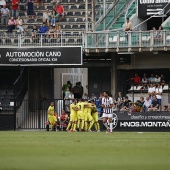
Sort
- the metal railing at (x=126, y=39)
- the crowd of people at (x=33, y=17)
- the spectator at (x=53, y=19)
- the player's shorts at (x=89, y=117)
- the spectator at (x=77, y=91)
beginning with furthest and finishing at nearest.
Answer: the spectator at (x=53, y=19), the spectator at (x=77, y=91), the crowd of people at (x=33, y=17), the metal railing at (x=126, y=39), the player's shorts at (x=89, y=117)

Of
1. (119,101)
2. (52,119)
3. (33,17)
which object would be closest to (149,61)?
(119,101)

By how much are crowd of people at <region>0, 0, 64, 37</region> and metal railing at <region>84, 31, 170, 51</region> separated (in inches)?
71.5

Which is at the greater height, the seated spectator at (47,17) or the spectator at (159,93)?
the seated spectator at (47,17)

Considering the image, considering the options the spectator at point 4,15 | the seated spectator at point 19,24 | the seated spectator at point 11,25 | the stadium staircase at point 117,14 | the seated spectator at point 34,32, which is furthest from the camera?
the spectator at point 4,15

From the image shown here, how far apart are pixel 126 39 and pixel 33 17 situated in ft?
22.4

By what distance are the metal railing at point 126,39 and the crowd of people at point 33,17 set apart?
71.5 inches

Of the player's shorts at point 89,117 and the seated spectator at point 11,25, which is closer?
the player's shorts at point 89,117

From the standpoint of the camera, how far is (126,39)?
38875 millimetres

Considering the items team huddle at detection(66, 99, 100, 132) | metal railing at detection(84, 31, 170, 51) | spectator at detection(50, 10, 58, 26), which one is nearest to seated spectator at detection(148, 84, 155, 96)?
metal railing at detection(84, 31, 170, 51)

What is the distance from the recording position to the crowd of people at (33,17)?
132ft

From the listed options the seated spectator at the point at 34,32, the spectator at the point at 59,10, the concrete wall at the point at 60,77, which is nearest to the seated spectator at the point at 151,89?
the concrete wall at the point at 60,77

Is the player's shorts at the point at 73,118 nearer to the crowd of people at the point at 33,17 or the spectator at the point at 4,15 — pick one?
the crowd of people at the point at 33,17

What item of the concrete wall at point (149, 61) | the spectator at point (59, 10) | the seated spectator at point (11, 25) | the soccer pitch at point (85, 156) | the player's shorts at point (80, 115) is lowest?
the soccer pitch at point (85, 156)

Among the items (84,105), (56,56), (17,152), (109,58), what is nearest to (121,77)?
(109,58)
